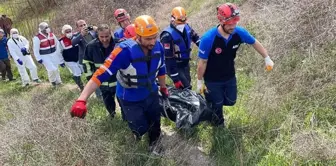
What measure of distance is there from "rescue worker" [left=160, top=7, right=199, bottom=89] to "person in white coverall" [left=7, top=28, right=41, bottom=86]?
5.48 meters

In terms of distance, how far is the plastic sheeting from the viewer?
4113 millimetres

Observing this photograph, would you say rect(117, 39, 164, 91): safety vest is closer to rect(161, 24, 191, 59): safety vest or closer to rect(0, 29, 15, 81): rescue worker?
rect(161, 24, 191, 59): safety vest

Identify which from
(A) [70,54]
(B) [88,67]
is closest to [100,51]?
(B) [88,67]

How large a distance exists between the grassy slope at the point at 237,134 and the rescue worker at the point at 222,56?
1.32 ft

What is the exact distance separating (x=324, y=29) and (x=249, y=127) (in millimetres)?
2355

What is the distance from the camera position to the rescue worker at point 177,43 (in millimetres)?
4887

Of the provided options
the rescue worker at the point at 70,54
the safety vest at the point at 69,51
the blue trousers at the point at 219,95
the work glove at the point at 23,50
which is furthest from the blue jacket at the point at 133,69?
the work glove at the point at 23,50

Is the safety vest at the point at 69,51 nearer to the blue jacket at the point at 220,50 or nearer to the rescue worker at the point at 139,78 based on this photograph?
the rescue worker at the point at 139,78

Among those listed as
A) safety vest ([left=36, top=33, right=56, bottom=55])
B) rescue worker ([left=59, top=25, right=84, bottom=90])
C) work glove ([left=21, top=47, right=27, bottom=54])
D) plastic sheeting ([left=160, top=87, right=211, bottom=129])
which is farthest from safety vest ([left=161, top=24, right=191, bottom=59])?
work glove ([left=21, top=47, right=27, bottom=54])

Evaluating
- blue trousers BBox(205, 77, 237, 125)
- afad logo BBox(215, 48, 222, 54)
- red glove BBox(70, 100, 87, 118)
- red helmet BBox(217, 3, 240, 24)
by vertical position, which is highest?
red helmet BBox(217, 3, 240, 24)

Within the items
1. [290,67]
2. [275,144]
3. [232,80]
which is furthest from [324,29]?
[275,144]

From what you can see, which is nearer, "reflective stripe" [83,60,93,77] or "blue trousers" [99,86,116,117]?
"reflective stripe" [83,60,93,77]

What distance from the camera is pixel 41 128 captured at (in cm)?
415

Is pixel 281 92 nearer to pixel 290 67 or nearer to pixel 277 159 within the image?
pixel 290 67
